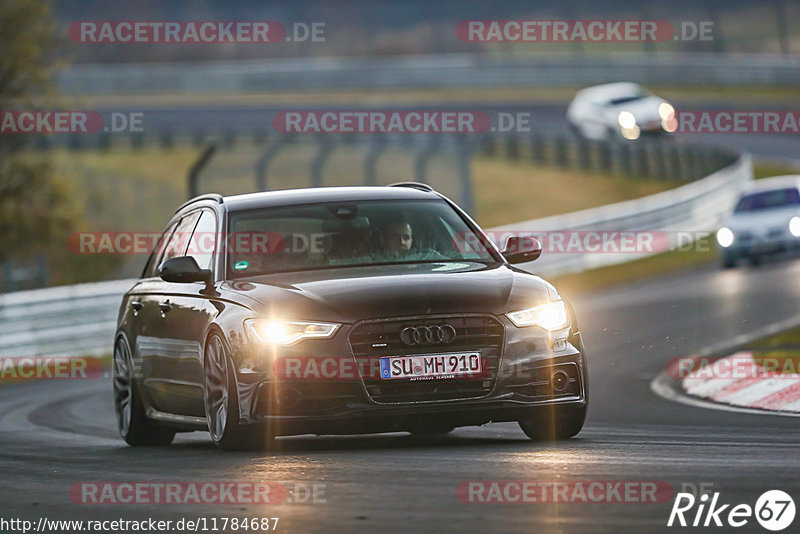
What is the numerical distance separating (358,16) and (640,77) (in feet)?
63.6

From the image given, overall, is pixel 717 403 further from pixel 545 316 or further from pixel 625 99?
pixel 625 99

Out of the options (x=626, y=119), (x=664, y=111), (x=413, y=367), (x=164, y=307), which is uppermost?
(x=664, y=111)

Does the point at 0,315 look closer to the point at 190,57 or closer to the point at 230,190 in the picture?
the point at 230,190

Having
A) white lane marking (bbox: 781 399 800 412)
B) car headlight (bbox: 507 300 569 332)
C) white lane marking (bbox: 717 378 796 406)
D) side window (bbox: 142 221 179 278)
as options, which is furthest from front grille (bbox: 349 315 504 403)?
white lane marking (bbox: 717 378 796 406)

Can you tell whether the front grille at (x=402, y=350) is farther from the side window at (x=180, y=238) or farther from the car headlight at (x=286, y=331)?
the side window at (x=180, y=238)

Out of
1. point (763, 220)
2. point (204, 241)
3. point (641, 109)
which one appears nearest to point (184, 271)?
point (204, 241)

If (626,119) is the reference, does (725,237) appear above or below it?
below

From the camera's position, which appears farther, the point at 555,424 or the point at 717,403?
the point at 717,403

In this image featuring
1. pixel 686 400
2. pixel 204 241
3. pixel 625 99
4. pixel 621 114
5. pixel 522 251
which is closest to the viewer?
pixel 522 251

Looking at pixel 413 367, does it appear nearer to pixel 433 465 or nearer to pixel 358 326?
pixel 358 326

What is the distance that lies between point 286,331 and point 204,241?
171 centimetres

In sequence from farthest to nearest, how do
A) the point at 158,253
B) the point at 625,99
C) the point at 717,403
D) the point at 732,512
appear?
the point at 625,99
the point at 717,403
the point at 158,253
the point at 732,512

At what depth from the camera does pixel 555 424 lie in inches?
363

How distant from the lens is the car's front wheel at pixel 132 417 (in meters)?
10.9
